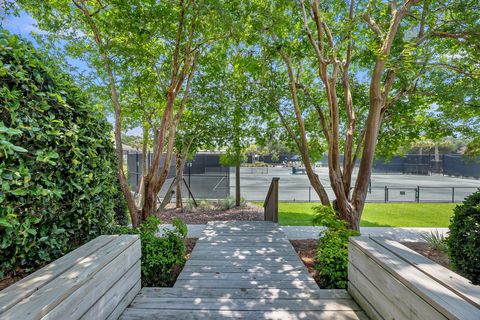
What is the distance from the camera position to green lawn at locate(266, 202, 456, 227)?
6746 millimetres

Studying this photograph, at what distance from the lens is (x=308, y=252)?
14.1 feet

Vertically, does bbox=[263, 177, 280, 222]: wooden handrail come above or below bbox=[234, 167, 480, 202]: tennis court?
above

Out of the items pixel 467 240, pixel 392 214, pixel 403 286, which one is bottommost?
pixel 392 214

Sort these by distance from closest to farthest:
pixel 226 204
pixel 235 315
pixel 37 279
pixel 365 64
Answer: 1. pixel 37 279
2. pixel 235 315
3. pixel 365 64
4. pixel 226 204

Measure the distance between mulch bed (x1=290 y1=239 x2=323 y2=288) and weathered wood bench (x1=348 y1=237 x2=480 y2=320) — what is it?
1282mm

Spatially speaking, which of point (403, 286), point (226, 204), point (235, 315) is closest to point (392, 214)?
point (226, 204)

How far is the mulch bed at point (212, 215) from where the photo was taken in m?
6.90

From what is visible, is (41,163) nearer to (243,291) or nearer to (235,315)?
(235,315)

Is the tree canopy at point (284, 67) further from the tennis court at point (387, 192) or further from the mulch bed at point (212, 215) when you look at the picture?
the tennis court at point (387, 192)

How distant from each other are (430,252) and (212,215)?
526 cm

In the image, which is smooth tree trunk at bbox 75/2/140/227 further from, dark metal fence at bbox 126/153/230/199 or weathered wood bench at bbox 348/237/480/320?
dark metal fence at bbox 126/153/230/199

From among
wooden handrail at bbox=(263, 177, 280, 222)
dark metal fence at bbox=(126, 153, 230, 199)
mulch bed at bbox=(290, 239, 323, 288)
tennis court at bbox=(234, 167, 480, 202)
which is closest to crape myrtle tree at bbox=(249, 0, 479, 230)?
mulch bed at bbox=(290, 239, 323, 288)

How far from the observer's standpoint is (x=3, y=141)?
1356 mm

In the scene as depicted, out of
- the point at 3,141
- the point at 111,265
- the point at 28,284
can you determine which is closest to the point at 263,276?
the point at 111,265
